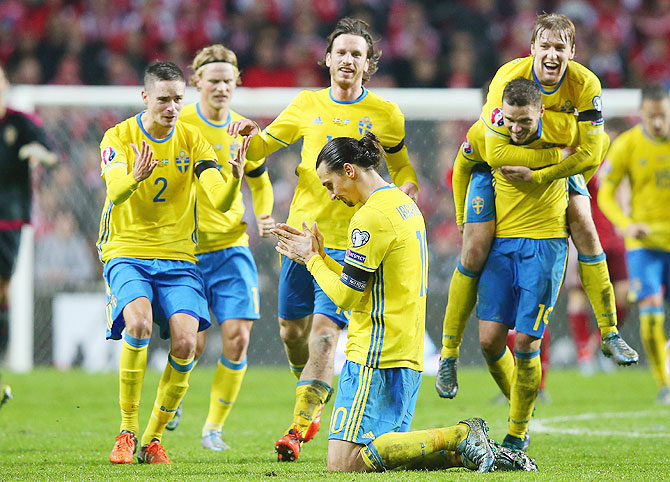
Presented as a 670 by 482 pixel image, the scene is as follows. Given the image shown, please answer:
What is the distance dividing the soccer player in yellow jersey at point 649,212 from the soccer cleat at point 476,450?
4836 mm

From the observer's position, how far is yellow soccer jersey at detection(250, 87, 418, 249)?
632 centimetres

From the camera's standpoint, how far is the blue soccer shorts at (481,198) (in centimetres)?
632

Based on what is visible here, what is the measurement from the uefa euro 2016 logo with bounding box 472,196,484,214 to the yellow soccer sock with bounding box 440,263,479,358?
1.29ft

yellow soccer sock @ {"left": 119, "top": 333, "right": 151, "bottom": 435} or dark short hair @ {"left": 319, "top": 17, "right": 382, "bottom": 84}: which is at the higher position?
dark short hair @ {"left": 319, "top": 17, "right": 382, "bottom": 84}

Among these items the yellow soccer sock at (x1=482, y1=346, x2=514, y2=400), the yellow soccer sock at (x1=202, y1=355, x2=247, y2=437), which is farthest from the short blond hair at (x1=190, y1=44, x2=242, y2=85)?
the yellow soccer sock at (x1=482, y1=346, x2=514, y2=400)

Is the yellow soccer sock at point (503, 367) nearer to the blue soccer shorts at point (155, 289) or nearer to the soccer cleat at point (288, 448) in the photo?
the soccer cleat at point (288, 448)

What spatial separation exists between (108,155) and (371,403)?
7.13ft

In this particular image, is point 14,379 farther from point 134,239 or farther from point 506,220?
point 506,220

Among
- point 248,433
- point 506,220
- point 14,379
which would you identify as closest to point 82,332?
point 14,379

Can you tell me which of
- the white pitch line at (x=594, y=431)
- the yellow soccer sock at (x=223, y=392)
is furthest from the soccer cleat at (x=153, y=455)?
the white pitch line at (x=594, y=431)

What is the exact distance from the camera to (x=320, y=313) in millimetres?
6211

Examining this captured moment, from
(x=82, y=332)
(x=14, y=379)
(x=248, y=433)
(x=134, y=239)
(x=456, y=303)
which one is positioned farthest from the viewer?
(x=82, y=332)

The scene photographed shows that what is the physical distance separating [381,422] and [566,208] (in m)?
2.07

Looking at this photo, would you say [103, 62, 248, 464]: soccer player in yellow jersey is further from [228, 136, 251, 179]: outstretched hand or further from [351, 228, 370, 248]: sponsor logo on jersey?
[351, 228, 370, 248]: sponsor logo on jersey
